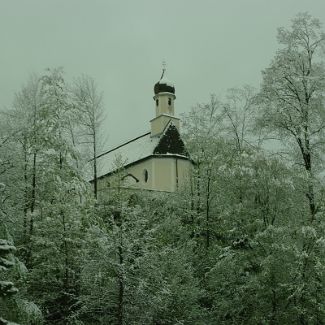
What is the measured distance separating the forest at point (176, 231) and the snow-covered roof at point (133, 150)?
19.5 metres

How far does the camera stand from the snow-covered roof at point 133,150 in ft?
149

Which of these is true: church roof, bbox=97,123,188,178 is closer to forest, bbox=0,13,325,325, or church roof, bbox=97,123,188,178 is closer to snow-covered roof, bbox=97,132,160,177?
snow-covered roof, bbox=97,132,160,177

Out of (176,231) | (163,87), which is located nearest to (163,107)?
(163,87)

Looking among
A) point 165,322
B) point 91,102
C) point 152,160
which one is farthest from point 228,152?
point 152,160

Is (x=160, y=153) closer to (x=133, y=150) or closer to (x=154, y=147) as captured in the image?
(x=154, y=147)

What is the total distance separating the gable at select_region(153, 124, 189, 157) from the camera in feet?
145

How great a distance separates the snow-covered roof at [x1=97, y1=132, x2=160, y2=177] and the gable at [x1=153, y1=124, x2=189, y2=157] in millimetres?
572

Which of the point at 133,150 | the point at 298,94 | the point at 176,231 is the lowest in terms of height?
the point at 176,231

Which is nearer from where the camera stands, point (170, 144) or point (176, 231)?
point (176, 231)

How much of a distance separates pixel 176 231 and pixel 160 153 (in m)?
18.8

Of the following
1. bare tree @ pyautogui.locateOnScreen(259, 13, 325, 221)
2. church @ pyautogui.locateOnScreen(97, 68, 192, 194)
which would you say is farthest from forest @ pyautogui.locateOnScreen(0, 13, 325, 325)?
church @ pyautogui.locateOnScreen(97, 68, 192, 194)

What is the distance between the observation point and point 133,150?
4797cm

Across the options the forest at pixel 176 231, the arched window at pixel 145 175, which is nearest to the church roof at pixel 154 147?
Answer: the arched window at pixel 145 175

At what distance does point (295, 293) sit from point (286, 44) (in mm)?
11333
